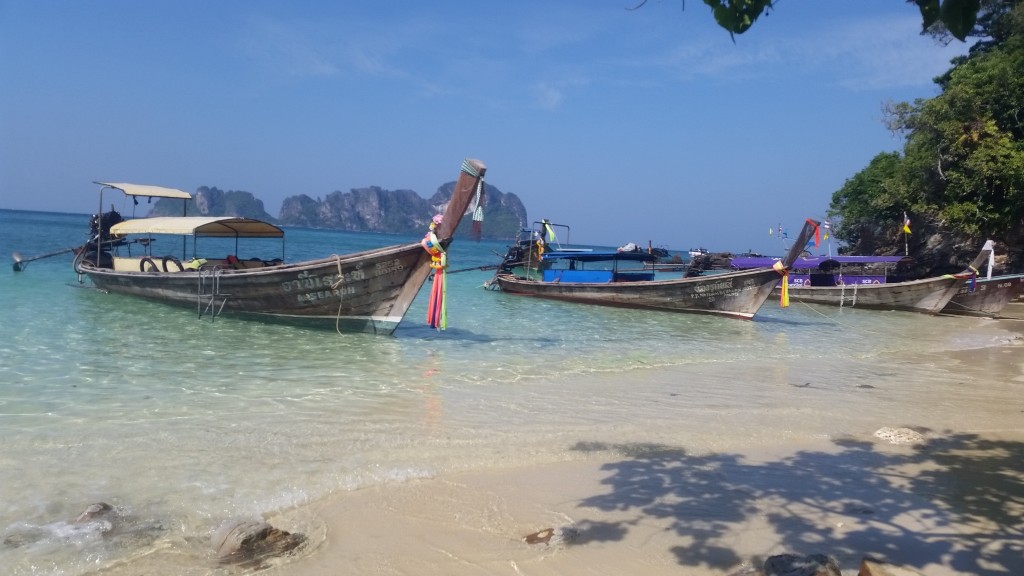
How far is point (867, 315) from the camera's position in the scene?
19719mm

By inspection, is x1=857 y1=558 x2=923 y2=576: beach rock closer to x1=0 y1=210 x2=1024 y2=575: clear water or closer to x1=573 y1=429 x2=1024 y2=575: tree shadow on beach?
x1=573 y1=429 x2=1024 y2=575: tree shadow on beach

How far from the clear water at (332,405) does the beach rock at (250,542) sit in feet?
0.31

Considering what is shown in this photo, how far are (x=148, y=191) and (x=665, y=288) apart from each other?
13267 mm

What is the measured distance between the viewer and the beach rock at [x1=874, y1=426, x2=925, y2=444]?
598cm

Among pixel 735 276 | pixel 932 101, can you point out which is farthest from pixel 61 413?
pixel 932 101

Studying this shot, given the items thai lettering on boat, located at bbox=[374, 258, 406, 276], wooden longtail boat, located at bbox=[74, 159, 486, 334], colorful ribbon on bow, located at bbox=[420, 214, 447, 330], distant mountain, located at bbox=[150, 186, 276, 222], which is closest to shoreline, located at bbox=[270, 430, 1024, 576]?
colorful ribbon on bow, located at bbox=[420, 214, 447, 330]

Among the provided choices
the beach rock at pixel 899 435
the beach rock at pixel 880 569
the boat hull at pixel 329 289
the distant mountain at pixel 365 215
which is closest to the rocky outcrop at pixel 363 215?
the distant mountain at pixel 365 215

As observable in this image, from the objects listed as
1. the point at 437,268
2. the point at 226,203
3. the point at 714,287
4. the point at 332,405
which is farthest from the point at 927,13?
the point at 226,203

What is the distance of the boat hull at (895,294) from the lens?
19766 millimetres

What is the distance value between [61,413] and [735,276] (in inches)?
584

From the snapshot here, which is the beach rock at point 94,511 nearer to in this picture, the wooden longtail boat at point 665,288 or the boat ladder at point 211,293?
the boat ladder at point 211,293

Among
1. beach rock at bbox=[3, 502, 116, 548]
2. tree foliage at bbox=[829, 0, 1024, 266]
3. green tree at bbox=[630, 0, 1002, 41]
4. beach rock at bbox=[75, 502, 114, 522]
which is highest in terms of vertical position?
tree foliage at bbox=[829, 0, 1024, 266]

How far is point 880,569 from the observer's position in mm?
3104

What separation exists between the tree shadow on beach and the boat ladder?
974 centimetres
